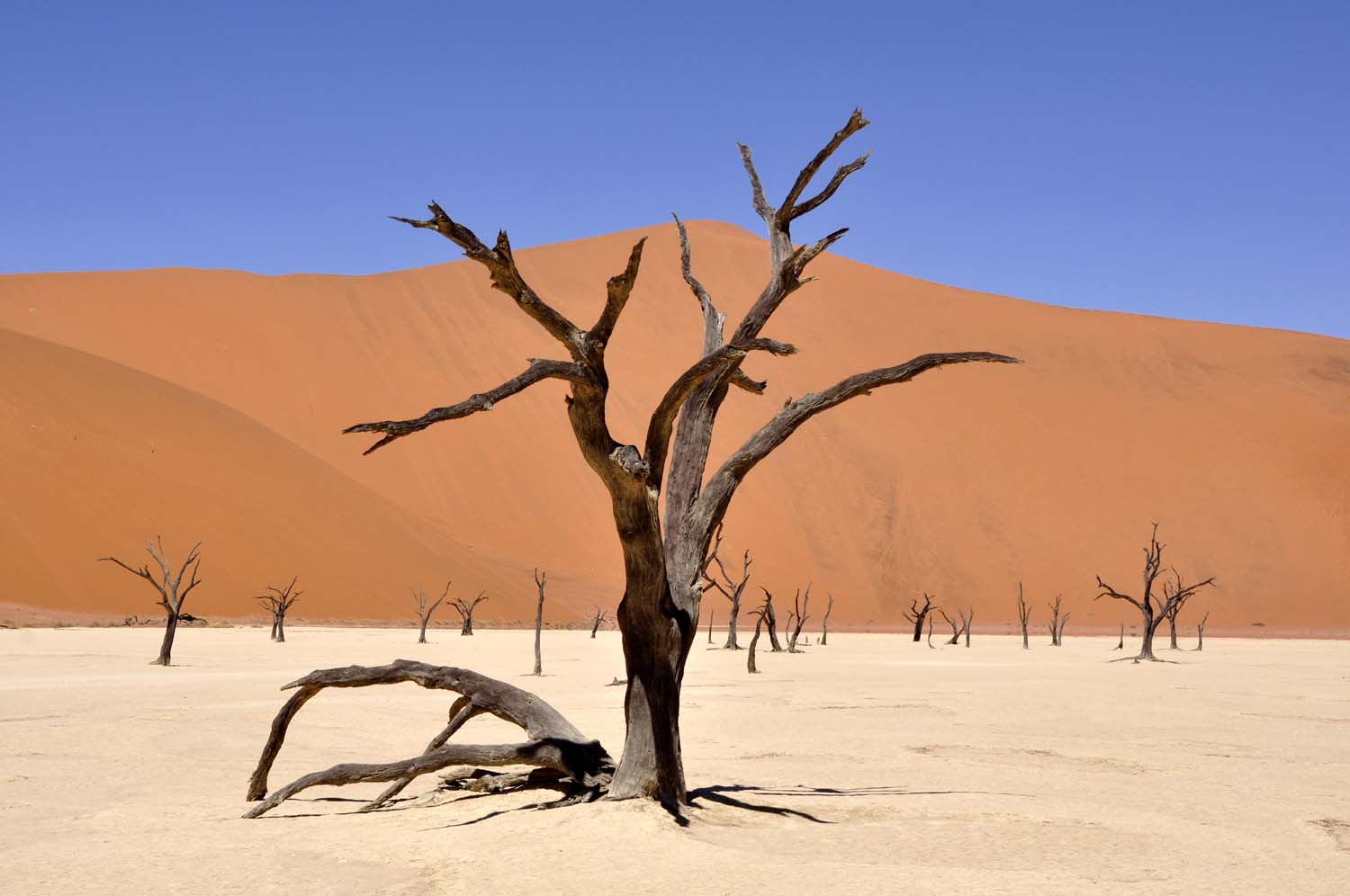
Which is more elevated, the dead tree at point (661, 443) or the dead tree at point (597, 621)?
the dead tree at point (661, 443)

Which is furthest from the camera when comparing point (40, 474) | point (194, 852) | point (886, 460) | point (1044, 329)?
point (1044, 329)

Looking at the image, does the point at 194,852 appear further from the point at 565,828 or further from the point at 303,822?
the point at 565,828

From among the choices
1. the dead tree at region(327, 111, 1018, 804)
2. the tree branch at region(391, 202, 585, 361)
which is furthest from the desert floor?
the tree branch at region(391, 202, 585, 361)

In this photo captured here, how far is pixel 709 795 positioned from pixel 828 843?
151cm

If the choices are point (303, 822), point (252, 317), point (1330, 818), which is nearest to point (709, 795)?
point (303, 822)

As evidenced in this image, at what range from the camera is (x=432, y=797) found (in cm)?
852

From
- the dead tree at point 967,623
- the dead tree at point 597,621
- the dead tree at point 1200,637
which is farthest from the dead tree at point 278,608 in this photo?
the dead tree at point 1200,637

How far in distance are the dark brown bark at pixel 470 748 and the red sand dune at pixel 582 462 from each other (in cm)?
3786

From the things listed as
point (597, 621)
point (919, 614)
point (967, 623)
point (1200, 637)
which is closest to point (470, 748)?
point (597, 621)

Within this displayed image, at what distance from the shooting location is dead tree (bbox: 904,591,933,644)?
4678cm

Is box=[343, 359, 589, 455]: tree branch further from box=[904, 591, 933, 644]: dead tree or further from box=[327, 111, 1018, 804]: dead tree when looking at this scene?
box=[904, 591, 933, 644]: dead tree

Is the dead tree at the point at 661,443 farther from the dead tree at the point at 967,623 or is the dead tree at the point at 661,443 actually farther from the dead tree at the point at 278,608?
the dead tree at the point at 967,623

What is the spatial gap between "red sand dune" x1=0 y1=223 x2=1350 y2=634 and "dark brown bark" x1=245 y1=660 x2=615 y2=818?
3786cm

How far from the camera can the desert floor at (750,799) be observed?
6.32 m
